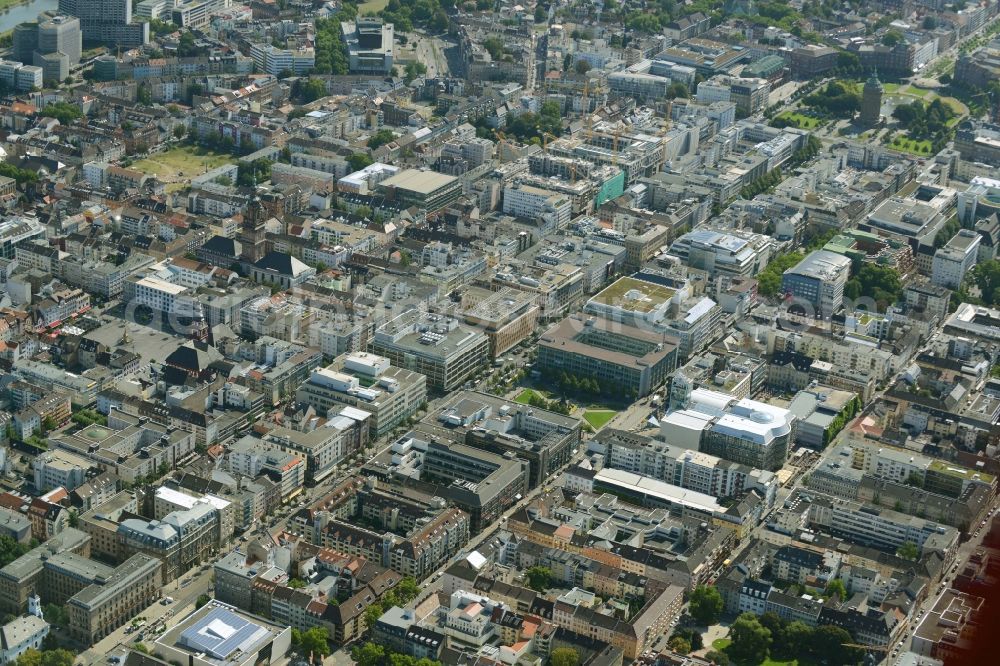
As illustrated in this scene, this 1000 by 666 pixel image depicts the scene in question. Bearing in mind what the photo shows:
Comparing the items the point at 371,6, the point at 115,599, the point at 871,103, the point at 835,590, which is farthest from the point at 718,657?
the point at 371,6

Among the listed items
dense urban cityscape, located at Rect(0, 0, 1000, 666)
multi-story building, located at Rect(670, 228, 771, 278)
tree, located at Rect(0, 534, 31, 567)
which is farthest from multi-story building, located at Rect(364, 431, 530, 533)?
multi-story building, located at Rect(670, 228, 771, 278)

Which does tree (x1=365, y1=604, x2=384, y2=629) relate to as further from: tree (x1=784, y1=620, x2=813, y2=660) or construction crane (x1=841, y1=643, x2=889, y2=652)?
construction crane (x1=841, y1=643, x2=889, y2=652)

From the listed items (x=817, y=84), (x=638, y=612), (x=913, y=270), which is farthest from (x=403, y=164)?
(x=638, y=612)

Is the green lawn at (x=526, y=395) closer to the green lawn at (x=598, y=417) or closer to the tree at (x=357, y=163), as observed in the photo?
the green lawn at (x=598, y=417)

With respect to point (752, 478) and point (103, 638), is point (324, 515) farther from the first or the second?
point (752, 478)

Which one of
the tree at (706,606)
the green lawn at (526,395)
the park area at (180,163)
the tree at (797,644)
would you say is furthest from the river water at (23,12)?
the tree at (797,644)

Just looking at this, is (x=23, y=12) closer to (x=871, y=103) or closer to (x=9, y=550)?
(x=871, y=103)
